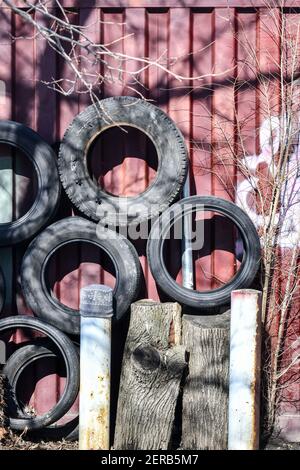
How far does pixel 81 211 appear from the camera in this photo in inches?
249

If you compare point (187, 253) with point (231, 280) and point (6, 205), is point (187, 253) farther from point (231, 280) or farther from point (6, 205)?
point (6, 205)

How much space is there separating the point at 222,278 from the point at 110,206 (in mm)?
1050

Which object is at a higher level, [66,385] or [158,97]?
[158,97]

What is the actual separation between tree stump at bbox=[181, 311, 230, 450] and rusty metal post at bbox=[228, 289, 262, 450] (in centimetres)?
12

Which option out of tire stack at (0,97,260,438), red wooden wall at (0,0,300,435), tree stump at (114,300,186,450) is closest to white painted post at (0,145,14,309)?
red wooden wall at (0,0,300,435)

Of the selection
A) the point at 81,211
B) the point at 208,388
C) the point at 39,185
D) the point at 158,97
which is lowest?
the point at 208,388

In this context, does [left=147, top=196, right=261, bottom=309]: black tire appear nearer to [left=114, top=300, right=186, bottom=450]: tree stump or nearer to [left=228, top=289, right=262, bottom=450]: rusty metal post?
[left=114, top=300, right=186, bottom=450]: tree stump

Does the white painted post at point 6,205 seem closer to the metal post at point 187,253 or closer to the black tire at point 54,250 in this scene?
the black tire at point 54,250

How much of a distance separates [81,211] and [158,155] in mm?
721

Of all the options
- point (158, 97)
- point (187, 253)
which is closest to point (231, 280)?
point (187, 253)

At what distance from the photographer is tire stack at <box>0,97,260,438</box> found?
6.22 meters

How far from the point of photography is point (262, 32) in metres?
6.46

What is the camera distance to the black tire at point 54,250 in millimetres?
6219

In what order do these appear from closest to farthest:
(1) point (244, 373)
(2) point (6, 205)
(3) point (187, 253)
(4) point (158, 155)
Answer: (1) point (244, 373) < (4) point (158, 155) < (3) point (187, 253) < (2) point (6, 205)
